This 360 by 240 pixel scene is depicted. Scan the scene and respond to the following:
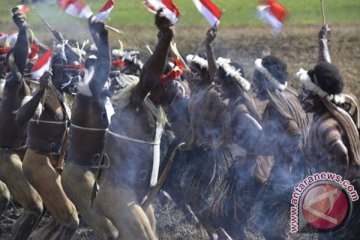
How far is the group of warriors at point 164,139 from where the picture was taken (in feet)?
29.6

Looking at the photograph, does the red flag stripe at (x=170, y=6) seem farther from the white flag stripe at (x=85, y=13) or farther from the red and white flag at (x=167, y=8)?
the white flag stripe at (x=85, y=13)

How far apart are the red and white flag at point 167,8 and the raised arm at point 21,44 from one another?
229 centimetres

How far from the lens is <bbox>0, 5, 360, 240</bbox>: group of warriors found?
Result: 9.01 m

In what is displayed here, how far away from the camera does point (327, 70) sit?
30.0 ft

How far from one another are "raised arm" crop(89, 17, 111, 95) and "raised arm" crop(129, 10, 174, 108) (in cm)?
52

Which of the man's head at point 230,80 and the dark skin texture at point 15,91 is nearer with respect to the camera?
the man's head at point 230,80

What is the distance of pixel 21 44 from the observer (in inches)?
427

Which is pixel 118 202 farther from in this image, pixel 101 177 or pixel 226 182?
pixel 226 182

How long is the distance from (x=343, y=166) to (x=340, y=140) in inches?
9.7

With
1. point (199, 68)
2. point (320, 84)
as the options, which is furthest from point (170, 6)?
point (199, 68)

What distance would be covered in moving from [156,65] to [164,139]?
3.90 m

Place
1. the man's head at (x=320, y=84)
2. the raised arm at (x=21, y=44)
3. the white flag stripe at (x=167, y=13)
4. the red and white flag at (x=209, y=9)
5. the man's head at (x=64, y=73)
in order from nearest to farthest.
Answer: the white flag stripe at (x=167, y=13)
the man's head at (x=320, y=84)
the red and white flag at (x=209, y=9)
the raised arm at (x=21, y=44)
the man's head at (x=64, y=73)

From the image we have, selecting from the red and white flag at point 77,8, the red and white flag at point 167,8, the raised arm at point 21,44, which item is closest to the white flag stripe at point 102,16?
the red and white flag at point 77,8

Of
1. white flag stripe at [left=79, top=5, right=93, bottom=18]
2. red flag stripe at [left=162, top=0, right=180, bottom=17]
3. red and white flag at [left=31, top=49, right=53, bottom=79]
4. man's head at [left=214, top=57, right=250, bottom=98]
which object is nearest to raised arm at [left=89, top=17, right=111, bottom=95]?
white flag stripe at [left=79, top=5, right=93, bottom=18]
